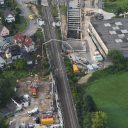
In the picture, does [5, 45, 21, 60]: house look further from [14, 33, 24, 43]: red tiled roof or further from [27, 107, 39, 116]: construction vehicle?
[27, 107, 39, 116]: construction vehicle

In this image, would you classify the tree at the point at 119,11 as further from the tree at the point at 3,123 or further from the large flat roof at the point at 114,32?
the tree at the point at 3,123

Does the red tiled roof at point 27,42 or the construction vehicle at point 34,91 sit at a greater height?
the red tiled roof at point 27,42

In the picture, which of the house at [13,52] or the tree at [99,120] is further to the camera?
the house at [13,52]

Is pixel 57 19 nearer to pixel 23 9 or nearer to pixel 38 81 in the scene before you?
pixel 23 9

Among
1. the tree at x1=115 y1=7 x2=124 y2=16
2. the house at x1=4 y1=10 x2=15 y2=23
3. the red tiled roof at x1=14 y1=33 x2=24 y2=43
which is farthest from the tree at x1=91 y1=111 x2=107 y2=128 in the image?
the tree at x1=115 y1=7 x2=124 y2=16

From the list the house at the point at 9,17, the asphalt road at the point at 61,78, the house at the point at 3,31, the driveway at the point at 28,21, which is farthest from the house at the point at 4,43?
the house at the point at 9,17

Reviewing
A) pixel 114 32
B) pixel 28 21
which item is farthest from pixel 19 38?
pixel 114 32

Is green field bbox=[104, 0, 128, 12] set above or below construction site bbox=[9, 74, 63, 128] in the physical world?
above
